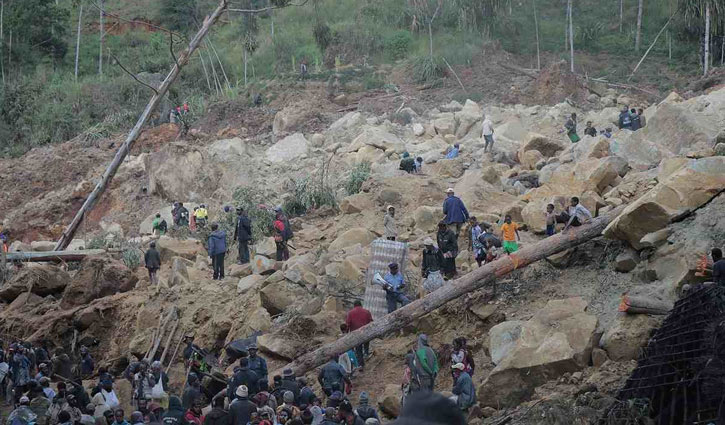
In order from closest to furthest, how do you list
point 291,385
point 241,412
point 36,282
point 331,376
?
point 241,412, point 291,385, point 331,376, point 36,282

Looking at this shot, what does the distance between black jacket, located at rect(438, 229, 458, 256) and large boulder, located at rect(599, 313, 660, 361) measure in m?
3.54

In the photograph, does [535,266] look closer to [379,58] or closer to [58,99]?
[379,58]

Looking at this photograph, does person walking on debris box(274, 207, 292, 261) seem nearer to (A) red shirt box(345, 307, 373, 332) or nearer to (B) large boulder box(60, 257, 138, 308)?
(B) large boulder box(60, 257, 138, 308)

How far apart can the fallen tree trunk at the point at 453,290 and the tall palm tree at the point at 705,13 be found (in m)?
18.3

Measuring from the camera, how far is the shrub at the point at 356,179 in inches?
794

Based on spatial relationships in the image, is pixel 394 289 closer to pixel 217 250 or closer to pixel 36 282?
pixel 217 250

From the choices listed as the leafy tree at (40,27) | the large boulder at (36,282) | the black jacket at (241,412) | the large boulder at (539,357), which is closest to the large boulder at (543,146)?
the large boulder at (36,282)

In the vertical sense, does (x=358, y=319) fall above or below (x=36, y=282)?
above

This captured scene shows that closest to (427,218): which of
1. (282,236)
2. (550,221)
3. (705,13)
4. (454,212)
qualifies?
(454,212)

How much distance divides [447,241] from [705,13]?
2041 centimetres

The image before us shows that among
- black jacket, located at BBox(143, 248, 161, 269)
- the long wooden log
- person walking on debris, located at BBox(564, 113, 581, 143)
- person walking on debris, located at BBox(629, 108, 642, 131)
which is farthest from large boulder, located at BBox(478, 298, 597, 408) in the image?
person walking on debris, located at BBox(629, 108, 642, 131)

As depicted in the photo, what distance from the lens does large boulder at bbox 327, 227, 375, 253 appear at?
1628 centimetres

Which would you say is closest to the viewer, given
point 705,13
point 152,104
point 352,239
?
point 352,239

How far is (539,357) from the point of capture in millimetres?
10133
